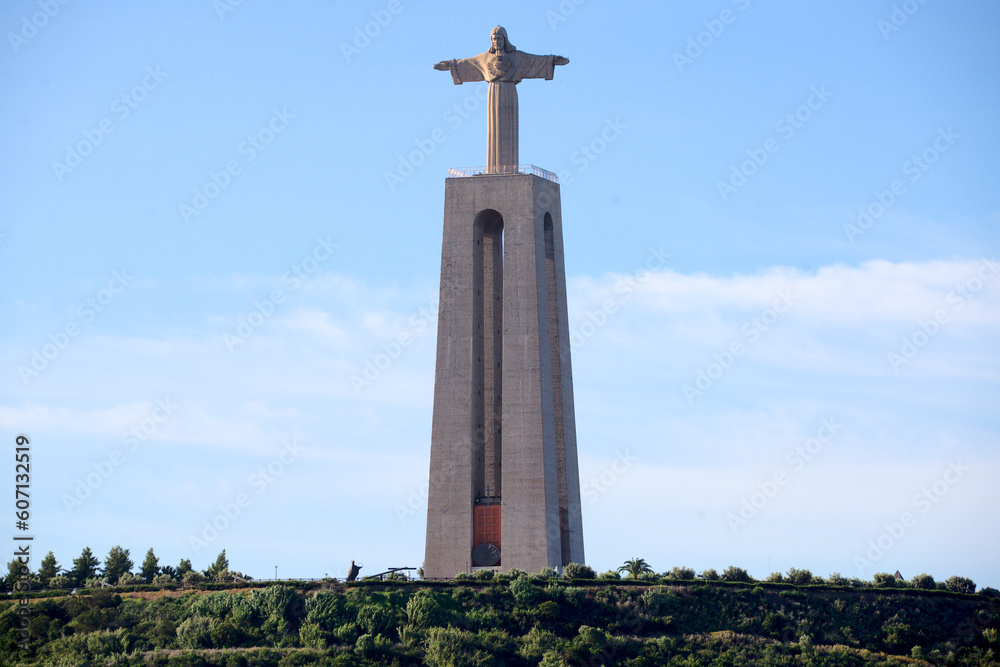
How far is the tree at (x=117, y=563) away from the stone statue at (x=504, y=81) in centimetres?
2858

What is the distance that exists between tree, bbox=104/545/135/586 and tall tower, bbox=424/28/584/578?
16298 millimetres

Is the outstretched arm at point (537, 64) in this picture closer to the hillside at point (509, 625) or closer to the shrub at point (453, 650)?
the hillside at point (509, 625)

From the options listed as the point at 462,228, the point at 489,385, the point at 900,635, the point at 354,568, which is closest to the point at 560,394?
the point at 489,385

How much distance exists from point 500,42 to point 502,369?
60.6 feet

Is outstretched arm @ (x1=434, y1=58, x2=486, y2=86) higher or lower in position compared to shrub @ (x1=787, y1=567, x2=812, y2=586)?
higher

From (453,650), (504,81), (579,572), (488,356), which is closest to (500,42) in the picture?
(504,81)

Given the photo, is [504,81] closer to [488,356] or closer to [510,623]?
[488,356]

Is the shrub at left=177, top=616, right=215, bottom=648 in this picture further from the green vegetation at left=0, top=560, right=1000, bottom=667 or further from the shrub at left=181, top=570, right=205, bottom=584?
the shrub at left=181, top=570, right=205, bottom=584

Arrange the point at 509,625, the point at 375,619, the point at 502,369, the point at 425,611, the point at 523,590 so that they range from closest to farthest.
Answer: the point at 375,619 → the point at 425,611 → the point at 509,625 → the point at 523,590 → the point at 502,369

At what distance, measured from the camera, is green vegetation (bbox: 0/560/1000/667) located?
63.1 meters

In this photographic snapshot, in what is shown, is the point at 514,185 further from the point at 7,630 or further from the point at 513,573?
the point at 7,630

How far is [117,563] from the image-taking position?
78.4 metres

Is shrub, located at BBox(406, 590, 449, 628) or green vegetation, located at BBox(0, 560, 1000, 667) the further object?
shrub, located at BBox(406, 590, 449, 628)

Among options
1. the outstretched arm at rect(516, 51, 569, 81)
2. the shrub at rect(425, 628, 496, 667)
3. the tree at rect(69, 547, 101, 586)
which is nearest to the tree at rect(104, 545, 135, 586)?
the tree at rect(69, 547, 101, 586)
